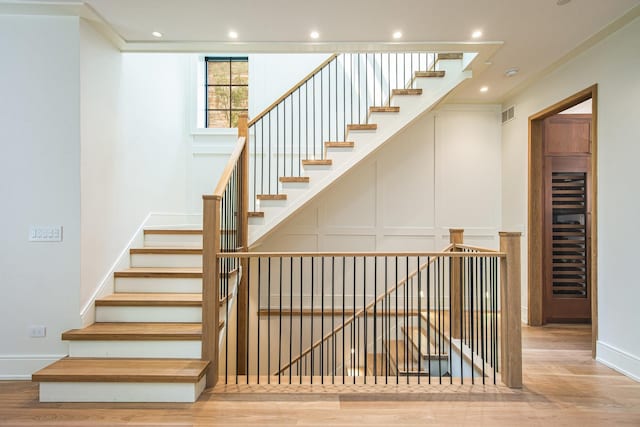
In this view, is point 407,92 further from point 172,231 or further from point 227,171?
point 172,231

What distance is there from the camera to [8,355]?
3.10 m

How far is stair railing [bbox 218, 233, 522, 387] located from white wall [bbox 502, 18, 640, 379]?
947 millimetres

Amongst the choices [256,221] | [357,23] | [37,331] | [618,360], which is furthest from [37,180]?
[618,360]

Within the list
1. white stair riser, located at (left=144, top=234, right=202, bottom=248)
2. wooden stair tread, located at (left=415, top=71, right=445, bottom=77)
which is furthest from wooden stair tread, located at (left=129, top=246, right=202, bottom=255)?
wooden stair tread, located at (left=415, top=71, right=445, bottom=77)

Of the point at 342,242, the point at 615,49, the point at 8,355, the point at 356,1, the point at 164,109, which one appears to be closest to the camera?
the point at 356,1

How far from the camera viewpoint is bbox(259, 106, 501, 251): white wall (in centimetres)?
544

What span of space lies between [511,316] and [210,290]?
2.34m

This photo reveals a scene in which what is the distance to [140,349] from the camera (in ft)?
9.64

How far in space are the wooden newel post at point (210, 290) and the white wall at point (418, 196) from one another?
100 inches

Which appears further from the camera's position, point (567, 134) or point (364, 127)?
point (567, 134)

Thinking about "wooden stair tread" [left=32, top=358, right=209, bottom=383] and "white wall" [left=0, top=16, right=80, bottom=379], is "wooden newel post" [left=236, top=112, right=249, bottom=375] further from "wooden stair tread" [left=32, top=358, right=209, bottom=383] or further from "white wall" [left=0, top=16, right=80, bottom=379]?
"white wall" [left=0, top=16, right=80, bottom=379]

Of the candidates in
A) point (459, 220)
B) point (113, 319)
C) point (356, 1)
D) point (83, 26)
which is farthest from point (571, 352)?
point (83, 26)

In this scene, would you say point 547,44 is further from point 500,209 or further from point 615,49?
point 500,209

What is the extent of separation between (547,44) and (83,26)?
13.9 feet
